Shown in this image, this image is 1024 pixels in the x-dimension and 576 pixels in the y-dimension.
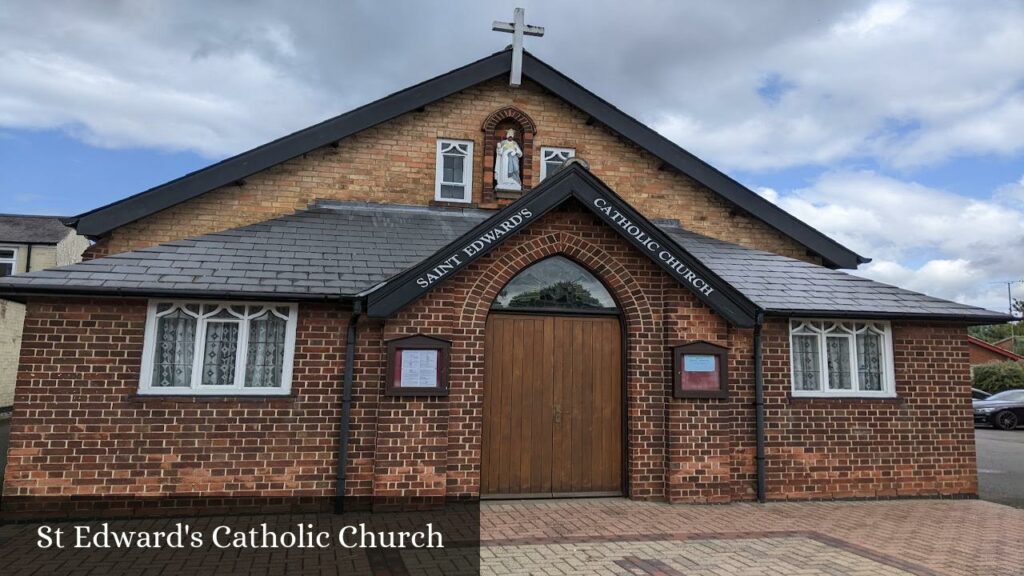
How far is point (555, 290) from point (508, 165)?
3513mm

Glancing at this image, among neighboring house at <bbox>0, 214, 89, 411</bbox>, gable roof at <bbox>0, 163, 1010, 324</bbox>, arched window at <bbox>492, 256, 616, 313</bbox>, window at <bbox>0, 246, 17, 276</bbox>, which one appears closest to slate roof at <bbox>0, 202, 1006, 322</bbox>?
gable roof at <bbox>0, 163, 1010, 324</bbox>

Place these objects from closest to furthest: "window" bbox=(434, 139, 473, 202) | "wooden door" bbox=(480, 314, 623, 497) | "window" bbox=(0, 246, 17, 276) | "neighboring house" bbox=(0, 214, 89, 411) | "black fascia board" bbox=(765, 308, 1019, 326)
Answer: "wooden door" bbox=(480, 314, 623, 497) < "black fascia board" bbox=(765, 308, 1019, 326) < "window" bbox=(434, 139, 473, 202) < "neighboring house" bbox=(0, 214, 89, 411) < "window" bbox=(0, 246, 17, 276)

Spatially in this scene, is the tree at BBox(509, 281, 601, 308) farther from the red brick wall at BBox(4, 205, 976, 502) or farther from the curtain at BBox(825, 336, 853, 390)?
the curtain at BBox(825, 336, 853, 390)

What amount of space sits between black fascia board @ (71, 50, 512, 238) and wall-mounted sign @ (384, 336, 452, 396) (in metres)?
4.36

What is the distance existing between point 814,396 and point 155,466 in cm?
824

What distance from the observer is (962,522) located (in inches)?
297

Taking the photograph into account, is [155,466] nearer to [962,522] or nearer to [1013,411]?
[962,522]

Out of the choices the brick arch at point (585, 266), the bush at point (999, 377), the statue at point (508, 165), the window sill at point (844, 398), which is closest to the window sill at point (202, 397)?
the brick arch at point (585, 266)

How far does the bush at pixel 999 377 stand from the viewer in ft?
93.1

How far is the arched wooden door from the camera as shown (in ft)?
25.8

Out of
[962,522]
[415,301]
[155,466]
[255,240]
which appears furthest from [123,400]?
[962,522]

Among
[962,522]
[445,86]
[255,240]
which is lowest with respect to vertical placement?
[962,522]

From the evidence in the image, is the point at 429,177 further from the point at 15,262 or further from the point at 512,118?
the point at 15,262

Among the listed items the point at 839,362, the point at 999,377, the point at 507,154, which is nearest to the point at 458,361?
the point at 507,154
